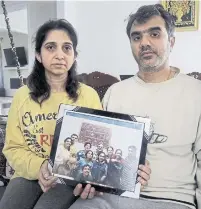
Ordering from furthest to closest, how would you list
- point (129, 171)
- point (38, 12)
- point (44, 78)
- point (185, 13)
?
point (38, 12)
point (185, 13)
point (44, 78)
point (129, 171)

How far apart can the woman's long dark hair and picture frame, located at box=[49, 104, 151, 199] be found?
24 cm

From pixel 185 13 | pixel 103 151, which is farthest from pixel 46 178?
pixel 185 13

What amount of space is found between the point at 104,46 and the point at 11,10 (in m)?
1.81

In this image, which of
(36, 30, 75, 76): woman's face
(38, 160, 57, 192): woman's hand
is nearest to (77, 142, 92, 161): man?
(38, 160, 57, 192): woman's hand

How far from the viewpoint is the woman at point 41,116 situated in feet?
3.05

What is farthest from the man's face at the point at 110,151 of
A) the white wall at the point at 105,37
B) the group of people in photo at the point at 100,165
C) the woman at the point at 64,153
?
the white wall at the point at 105,37

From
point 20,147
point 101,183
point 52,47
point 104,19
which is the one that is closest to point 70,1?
point 104,19

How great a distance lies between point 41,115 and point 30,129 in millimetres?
64

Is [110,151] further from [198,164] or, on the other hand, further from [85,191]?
[198,164]

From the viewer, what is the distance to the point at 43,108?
101 centimetres

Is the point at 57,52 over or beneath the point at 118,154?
over

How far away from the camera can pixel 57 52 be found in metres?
1.00

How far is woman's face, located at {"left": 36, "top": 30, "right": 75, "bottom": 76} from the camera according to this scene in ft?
3.28

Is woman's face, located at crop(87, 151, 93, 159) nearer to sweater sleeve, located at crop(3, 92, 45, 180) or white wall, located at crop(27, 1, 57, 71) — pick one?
sweater sleeve, located at crop(3, 92, 45, 180)
